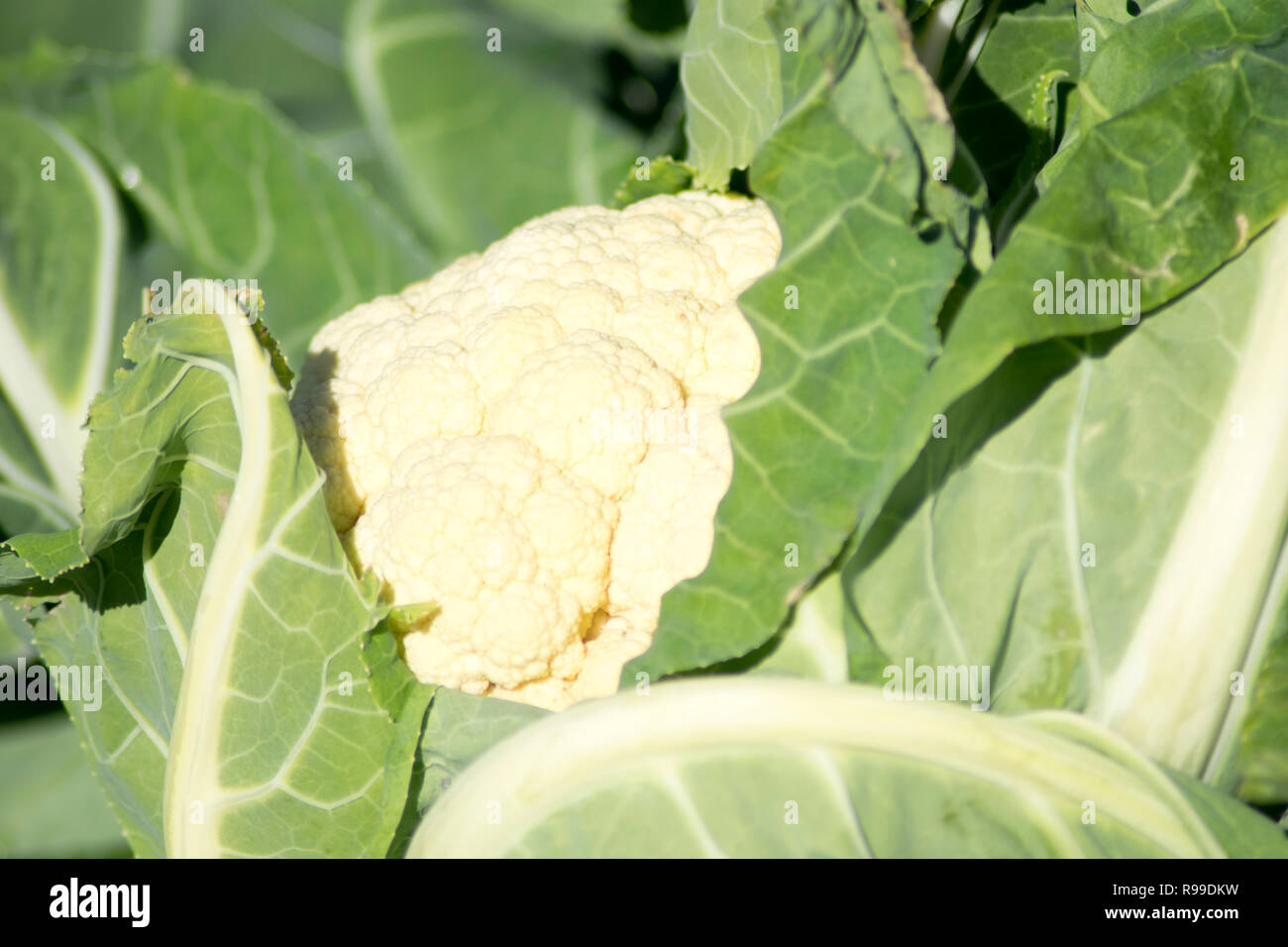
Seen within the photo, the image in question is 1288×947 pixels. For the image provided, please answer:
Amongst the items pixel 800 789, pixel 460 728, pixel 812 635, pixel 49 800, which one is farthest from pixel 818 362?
pixel 49 800

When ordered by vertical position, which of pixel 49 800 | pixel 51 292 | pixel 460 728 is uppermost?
pixel 51 292

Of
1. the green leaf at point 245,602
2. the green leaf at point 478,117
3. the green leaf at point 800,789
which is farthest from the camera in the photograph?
the green leaf at point 478,117

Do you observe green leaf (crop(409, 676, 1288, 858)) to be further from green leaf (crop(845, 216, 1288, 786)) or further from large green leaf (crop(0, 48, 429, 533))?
large green leaf (crop(0, 48, 429, 533))

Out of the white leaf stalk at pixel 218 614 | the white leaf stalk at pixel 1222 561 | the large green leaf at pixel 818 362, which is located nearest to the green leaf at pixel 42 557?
the white leaf stalk at pixel 218 614

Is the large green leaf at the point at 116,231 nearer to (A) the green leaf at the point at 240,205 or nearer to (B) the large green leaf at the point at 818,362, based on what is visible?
(A) the green leaf at the point at 240,205

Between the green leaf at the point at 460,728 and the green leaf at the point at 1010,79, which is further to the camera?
the green leaf at the point at 1010,79

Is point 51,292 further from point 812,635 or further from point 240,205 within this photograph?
point 812,635

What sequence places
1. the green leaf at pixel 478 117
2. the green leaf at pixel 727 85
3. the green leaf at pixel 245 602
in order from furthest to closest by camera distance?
the green leaf at pixel 478 117 → the green leaf at pixel 727 85 → the green leaf at pixel 245 602
